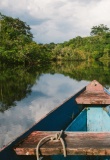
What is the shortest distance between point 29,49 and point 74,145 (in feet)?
132

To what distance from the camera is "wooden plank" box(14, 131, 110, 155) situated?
2.35 metres

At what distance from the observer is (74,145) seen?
241cm

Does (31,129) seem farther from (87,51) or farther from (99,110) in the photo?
(87,51)

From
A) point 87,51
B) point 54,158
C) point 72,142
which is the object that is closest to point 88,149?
point 72,142

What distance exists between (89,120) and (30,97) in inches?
424

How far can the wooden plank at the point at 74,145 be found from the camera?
7.72 ft

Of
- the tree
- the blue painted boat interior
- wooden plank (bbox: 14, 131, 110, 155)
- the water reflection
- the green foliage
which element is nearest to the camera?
wooden plank (bbox: 14, 131, 110, 155)

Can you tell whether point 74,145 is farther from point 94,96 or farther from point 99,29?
point 99,29

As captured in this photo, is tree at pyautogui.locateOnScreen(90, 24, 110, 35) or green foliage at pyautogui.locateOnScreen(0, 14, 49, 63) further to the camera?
tree at pyautogui.locateOnScreen(90, 24, 110, 35)

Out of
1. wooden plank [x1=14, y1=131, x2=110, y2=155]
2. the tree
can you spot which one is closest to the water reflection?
wooden plank [x1=14, y1=131, x2=110, y2=155]

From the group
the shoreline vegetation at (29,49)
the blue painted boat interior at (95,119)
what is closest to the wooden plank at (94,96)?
the blue painted boat interior at (95,119)

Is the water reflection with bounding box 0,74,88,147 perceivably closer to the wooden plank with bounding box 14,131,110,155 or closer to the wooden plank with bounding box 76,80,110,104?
the wooden plank with bounding box 76,80,110,104

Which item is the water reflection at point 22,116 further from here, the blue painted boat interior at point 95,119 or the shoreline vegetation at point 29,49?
the shoreline vegetation at point 29,49

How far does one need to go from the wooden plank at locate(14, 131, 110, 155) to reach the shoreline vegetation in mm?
35160
